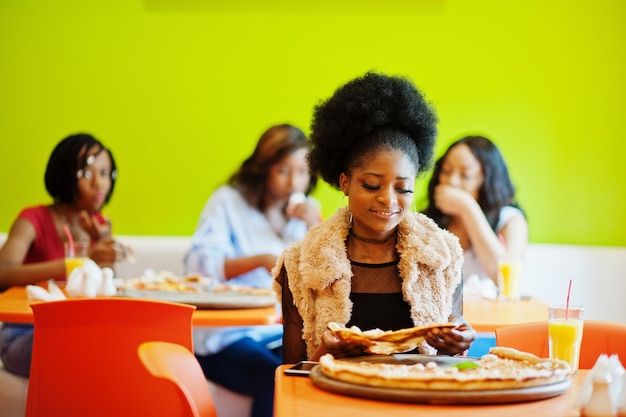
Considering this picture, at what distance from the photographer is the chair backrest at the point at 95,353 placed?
2.19m

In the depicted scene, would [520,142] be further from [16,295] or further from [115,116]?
[16,295]

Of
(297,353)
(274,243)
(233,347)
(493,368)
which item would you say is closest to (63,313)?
(297,353)

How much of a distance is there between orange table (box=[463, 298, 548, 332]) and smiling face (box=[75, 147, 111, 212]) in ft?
5.35

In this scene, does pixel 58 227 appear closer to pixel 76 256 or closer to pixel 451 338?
pixel 76 256

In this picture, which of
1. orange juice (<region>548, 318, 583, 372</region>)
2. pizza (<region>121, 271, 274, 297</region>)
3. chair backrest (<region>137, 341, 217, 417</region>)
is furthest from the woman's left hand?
pizza (<region>121, 271, 274, 297</region>)

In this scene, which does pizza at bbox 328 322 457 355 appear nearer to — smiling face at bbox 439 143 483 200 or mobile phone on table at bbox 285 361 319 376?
mobile phone on table at bbox 285 361 319 376

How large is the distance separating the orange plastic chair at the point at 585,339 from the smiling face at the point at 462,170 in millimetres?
1906

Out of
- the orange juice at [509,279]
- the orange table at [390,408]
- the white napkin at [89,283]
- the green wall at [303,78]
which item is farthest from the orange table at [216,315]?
the green wall at [303,78]

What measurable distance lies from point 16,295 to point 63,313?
107 centimetres

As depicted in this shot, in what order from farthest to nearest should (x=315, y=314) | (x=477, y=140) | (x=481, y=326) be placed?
1. (x=477, y=140)
2. (x=481, y=326)
3. (x=315, y=314)

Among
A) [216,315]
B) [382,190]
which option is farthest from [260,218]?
[382,190]

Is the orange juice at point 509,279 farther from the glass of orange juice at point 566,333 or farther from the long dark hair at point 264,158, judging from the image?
the glass of orange juice at point 566,333

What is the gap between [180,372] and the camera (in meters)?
1.88

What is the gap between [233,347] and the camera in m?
3.66
